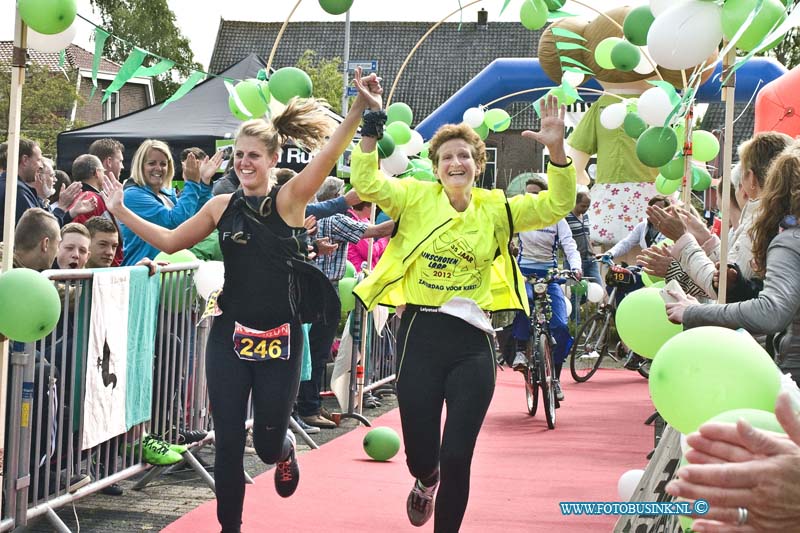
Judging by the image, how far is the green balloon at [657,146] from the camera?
17.2ft

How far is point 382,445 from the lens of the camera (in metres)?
7.18

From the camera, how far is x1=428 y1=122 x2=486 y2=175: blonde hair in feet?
16.4

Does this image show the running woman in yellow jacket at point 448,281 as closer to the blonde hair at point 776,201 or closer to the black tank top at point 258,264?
the black tank top at point 258,264

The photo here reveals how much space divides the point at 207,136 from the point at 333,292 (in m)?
7.51

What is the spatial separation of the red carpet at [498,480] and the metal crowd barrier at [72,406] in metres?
0.57

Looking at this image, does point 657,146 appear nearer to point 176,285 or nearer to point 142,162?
point 176,285

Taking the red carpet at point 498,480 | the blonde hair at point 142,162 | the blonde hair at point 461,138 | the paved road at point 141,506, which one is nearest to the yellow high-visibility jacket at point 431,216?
the blonde hair at point 461,138

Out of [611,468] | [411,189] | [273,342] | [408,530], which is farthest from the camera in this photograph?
[611,468]

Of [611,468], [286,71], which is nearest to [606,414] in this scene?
[611,468]

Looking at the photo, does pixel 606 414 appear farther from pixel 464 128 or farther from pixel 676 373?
pixel 676 373

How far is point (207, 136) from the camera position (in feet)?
39.4

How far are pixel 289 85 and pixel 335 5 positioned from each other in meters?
0.93

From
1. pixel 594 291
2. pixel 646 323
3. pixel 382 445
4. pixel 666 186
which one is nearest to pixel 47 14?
pixel 646 323

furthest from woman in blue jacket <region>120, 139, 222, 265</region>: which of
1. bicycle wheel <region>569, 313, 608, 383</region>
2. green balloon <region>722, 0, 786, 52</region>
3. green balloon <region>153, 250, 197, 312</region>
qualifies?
bicycle wheel <region>569, 313, 608, 383</region>
